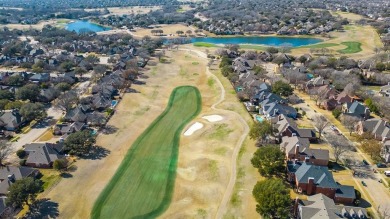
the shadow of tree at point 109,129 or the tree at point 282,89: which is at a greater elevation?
the tree at point 282,89

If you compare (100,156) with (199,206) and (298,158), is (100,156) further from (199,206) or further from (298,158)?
(298,158)

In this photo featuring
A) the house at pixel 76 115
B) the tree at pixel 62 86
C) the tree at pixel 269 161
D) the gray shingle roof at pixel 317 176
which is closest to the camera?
the gray shingle roof at pixel 317 176

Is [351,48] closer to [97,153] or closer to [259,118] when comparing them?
[259,118]

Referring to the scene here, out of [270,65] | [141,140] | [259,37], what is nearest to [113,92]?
[141,140]

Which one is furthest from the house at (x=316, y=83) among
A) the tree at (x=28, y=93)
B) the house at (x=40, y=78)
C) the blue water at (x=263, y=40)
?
the house at (x=40, y=78)

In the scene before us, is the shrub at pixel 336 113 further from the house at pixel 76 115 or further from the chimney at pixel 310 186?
the house at pixel 76 115

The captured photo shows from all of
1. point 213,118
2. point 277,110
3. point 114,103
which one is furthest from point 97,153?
point 277,110

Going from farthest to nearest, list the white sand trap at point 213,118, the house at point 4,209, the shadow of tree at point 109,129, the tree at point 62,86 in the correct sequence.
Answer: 1. the tree at point 62,86
2. the white sand trap at point 213,118
3. the shadow of tree at point 109,129
4. the house at point 4,209
